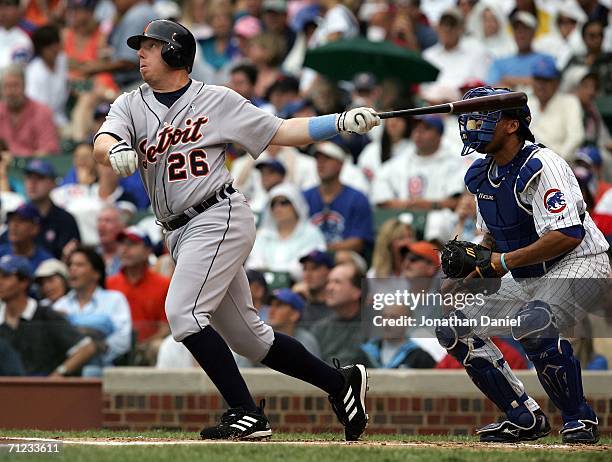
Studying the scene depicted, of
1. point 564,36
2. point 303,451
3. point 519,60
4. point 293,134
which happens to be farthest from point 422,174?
point 303,451

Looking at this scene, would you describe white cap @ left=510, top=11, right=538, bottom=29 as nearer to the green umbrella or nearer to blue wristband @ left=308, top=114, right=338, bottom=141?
the green umbrella

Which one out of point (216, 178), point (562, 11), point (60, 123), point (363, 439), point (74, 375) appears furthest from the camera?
point (60, 123)

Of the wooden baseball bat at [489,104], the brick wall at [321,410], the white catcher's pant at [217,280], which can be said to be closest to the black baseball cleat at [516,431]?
the white catcher's pant at [217,280]

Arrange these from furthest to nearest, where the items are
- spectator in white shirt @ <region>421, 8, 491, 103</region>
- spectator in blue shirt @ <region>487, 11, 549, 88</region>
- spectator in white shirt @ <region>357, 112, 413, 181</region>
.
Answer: spectator in white shirt @ <region>421, 8, 491, 103</region>, spectator in blue shirt @ <region>487, 11, 549, 88</region>, spectator in white shirt @ <region>357, 112, 413, 181</region>

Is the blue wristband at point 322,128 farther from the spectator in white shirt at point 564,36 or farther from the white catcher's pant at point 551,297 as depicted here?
the spectator in white shirt at point 564,36

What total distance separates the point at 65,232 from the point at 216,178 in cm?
542

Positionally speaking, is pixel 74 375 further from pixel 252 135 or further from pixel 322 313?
pixel 252 135

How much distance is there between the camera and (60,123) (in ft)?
46.3

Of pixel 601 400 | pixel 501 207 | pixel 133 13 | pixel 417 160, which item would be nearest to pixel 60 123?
pixel 133 13

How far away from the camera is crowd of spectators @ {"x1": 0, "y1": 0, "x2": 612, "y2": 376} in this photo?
8945 millimetres

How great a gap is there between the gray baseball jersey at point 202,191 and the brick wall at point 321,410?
2.40 meters

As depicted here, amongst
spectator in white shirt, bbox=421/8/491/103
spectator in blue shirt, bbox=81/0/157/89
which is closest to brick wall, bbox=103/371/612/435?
spectator in white shirt, bbox=421/8/491/103

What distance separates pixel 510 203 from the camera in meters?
6.14

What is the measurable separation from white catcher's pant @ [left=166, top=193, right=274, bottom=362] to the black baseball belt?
0.02m
